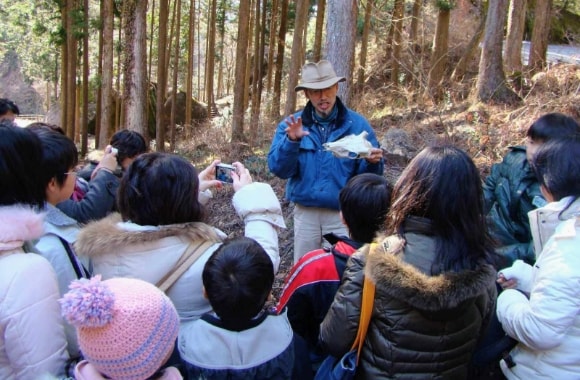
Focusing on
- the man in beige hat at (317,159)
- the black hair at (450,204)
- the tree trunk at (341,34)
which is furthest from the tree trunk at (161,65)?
the black hair at (450,204)

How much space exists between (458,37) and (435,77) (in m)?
7.29

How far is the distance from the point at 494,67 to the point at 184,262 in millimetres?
9334

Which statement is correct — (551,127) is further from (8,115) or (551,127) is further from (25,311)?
(8,115)

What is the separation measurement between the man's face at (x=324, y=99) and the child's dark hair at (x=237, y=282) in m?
2.01

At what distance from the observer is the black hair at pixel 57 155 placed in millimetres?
2318

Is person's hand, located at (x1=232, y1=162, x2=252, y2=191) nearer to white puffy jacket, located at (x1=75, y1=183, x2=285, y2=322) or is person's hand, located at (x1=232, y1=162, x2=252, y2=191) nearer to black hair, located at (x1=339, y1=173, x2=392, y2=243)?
white puffy jacket, located at (x1=75, y1=183, x2=285, y2=322)

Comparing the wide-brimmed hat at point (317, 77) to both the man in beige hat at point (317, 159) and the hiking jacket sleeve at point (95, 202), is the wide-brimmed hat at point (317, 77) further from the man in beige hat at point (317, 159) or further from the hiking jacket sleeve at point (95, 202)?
the hiking jacket sleeve at point (95, 202)

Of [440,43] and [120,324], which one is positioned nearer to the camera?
Result: [120,324]

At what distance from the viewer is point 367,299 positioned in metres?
1.95

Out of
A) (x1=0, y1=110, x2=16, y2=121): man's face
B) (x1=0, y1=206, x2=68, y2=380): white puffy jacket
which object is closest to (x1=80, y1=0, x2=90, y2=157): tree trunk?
(x1=0, y1=110, x2=16, y2=121): man's face

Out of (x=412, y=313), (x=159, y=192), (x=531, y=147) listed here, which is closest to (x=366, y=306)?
(x=412, y=313)

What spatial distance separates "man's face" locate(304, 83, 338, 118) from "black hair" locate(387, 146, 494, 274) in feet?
5.92

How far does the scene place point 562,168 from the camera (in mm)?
2166

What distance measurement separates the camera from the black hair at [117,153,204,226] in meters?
2.15
